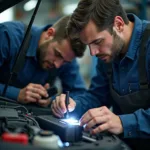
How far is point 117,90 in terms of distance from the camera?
1472 millimetres

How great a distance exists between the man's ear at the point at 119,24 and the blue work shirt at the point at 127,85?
63 mm

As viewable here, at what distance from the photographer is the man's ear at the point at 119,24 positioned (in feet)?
4.58

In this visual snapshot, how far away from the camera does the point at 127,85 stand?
4.61 ft

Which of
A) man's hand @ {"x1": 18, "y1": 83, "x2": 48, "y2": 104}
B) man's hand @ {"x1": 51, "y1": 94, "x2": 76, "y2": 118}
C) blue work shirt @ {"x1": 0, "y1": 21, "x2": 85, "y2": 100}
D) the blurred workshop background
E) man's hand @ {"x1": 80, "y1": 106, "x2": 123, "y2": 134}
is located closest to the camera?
man's hand @ {"x1": 80, "y1": 106, "x2": 123, "y2": 134}

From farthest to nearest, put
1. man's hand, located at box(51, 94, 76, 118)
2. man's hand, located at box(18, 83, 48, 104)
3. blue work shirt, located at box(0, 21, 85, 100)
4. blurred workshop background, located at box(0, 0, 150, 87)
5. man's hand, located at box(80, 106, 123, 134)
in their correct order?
blurred workshop background, located at box(0, 0, 150, 87) < blue work shirt, located at box(0, 21, 85, 100) < man's hand, located at box(18, 83, 48, 104) < man's hand, located at box(51, 94, 76, 118) < man's hand, located at box(80, 106, 123, 134)

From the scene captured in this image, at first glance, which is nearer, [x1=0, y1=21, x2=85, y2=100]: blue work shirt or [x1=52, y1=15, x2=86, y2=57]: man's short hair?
[x1=52, y1=15, x2=86, y2=57]: man's short hair

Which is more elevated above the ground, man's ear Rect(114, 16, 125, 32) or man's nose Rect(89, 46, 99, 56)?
man's ear Rect(114, 16, 125, 32)

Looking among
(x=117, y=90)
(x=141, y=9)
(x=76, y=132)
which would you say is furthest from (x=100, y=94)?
(x=141, y=9)

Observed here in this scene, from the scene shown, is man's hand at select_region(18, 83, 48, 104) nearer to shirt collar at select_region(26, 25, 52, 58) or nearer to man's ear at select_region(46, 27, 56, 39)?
shirt collar at select_region(26, 25, 52, 58)

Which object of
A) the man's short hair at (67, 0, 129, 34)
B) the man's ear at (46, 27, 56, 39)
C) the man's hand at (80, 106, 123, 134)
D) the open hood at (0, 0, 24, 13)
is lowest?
the man's hand at (80, 106, 123, 134)

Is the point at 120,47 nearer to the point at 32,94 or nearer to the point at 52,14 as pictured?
the point at 32,94

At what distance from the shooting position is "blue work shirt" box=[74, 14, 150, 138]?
1216 millimetres

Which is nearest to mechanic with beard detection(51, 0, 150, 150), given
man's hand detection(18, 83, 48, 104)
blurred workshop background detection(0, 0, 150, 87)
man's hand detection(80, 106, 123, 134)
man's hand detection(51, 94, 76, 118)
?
man's hand detection(51, 94, 76, 118)

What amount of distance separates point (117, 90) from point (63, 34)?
1.80 ft
